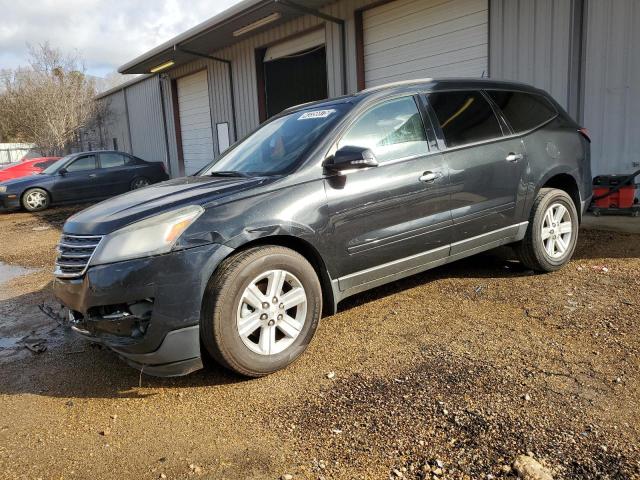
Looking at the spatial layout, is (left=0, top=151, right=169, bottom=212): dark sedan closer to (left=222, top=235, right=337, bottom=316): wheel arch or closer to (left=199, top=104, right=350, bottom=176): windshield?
(left=199, top=104, right=350, bottom=176): windshield

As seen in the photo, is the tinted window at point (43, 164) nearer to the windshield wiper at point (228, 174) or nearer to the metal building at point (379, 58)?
the metal building at point (379, 58)

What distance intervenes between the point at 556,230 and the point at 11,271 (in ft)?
22.3

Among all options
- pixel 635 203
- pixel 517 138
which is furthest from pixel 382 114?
pixel 635 203

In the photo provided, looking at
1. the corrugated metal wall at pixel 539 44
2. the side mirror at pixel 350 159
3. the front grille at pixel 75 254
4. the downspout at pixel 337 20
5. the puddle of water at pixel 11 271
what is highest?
the downspout at pixel 337 20

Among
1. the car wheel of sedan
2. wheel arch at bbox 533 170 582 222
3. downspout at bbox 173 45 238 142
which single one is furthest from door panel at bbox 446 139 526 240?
the car wheel of sedan

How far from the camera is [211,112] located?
16141mm

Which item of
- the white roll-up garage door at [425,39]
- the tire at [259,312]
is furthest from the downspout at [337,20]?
the tire at [259,312]

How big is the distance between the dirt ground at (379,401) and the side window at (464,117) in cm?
137

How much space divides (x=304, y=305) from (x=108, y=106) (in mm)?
25428

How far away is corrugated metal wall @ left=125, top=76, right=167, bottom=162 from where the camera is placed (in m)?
19.8

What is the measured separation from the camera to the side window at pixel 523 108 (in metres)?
4.73

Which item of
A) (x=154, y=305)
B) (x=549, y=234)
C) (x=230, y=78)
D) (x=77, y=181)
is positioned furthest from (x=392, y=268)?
(x=77, y=181)

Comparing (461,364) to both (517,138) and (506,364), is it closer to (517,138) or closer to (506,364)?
(506,364)

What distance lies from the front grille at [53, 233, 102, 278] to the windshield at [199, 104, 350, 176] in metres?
1.27
